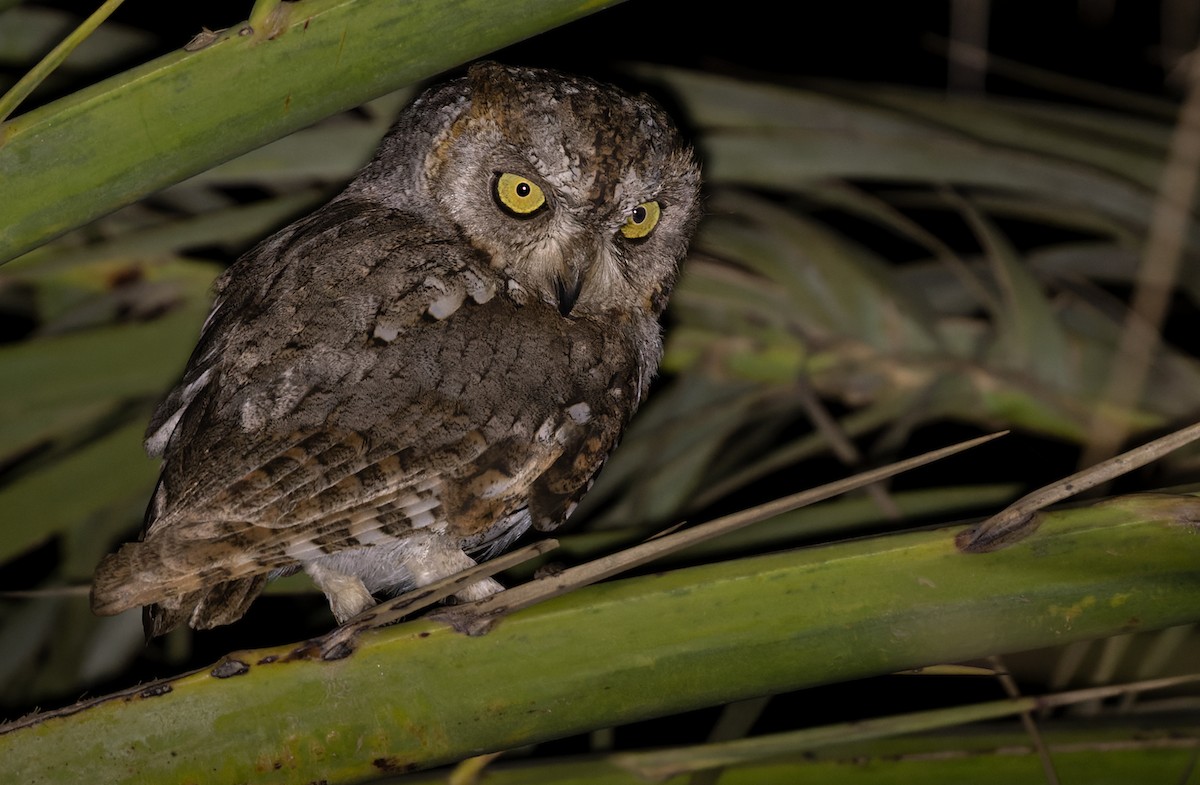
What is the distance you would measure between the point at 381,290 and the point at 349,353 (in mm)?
122

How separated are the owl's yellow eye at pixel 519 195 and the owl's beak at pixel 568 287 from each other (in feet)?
0.39

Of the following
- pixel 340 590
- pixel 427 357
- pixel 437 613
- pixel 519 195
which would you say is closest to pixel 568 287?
pixel 519 195

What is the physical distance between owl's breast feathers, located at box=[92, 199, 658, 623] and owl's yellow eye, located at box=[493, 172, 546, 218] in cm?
11

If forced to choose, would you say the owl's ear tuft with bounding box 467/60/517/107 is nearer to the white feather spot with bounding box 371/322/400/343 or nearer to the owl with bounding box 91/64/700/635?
the owl with bounding box 91/64/700/635

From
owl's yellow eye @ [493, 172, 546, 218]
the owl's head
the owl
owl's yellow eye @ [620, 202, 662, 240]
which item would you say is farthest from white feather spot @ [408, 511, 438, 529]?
owl's yellow eye @ [620, 202, 662, 240]

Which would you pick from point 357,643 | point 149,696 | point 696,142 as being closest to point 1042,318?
point 696,142

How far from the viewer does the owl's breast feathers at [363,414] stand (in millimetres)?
1351

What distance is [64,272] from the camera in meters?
1.91

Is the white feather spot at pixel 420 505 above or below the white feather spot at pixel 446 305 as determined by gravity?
below

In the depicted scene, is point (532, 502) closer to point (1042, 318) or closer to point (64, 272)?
point (64, 272)

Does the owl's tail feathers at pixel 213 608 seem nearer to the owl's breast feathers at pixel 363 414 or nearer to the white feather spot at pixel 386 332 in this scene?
the owl's breast feathers at pixel 363 414

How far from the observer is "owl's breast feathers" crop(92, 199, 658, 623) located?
135 centimetres

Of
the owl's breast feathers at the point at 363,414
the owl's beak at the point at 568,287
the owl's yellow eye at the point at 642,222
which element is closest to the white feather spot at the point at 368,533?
the owl's breast feathers at the point at 363,414

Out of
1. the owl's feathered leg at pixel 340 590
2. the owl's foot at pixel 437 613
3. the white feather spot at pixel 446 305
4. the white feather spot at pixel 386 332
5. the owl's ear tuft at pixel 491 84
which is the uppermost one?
the owl's ear tuft at pixel 491 84
